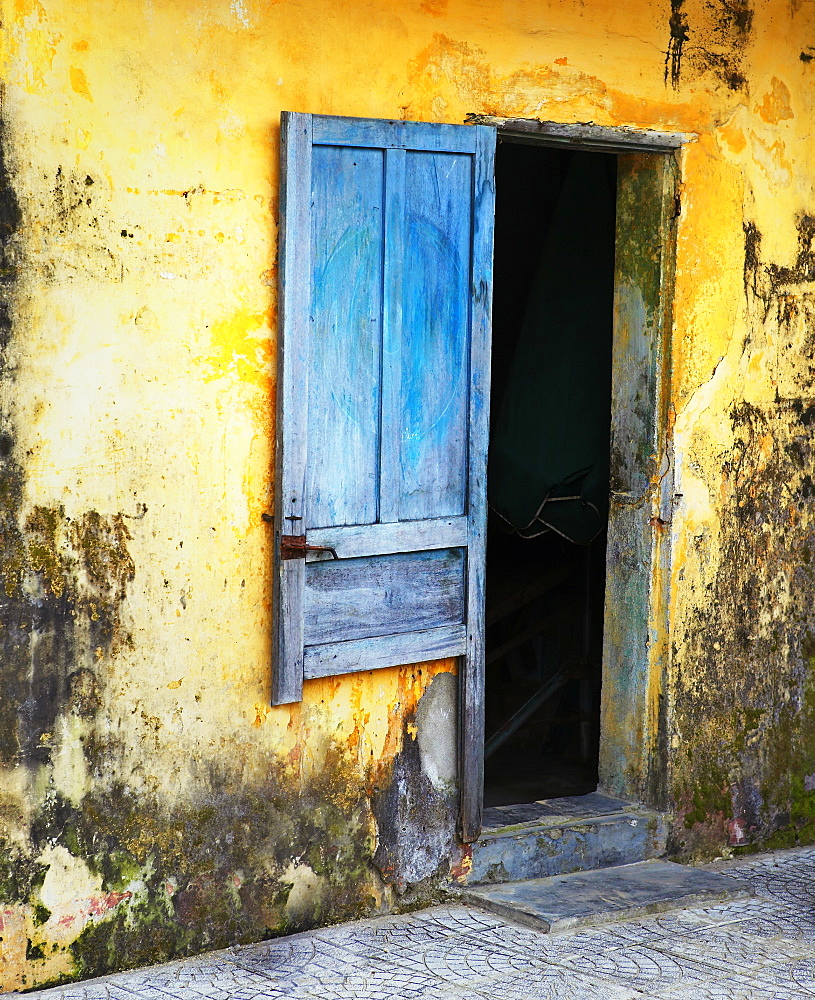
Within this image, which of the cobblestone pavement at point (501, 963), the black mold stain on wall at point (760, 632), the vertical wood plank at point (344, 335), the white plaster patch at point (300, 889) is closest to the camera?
the cobblestone pavement at point (501, 963)

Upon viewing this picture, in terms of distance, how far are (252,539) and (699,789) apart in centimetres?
213

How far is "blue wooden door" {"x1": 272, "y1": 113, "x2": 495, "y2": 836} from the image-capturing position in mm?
3945

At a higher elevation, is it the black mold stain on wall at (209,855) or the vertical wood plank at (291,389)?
the vertical wood plank at (291,389)

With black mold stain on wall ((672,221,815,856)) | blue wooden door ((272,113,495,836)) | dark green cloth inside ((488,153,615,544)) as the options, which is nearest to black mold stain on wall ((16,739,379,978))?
blue wooden door ((272,113,495,836))

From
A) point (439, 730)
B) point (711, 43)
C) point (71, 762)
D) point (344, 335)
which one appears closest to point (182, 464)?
point (344, 335)

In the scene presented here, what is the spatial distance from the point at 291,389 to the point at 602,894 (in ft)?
6.57

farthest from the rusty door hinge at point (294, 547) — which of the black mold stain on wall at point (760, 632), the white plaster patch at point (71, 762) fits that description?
the black mold stain on wall at point (760, 632)

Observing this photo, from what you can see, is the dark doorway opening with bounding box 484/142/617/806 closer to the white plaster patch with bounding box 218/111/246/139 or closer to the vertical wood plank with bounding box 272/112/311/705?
the vertical wood plank with bounding box 272/112/311/705

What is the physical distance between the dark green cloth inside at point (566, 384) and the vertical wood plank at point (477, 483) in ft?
3.62

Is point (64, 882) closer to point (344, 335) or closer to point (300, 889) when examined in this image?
point (300, 889)

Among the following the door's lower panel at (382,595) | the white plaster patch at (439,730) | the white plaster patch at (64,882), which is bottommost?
the white plaster patch at (64,882)

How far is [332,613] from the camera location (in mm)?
4086

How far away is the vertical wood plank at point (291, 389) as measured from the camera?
153 inches

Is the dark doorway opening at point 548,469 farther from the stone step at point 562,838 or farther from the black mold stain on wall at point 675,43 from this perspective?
the black mold stain on wall at point 675,43
